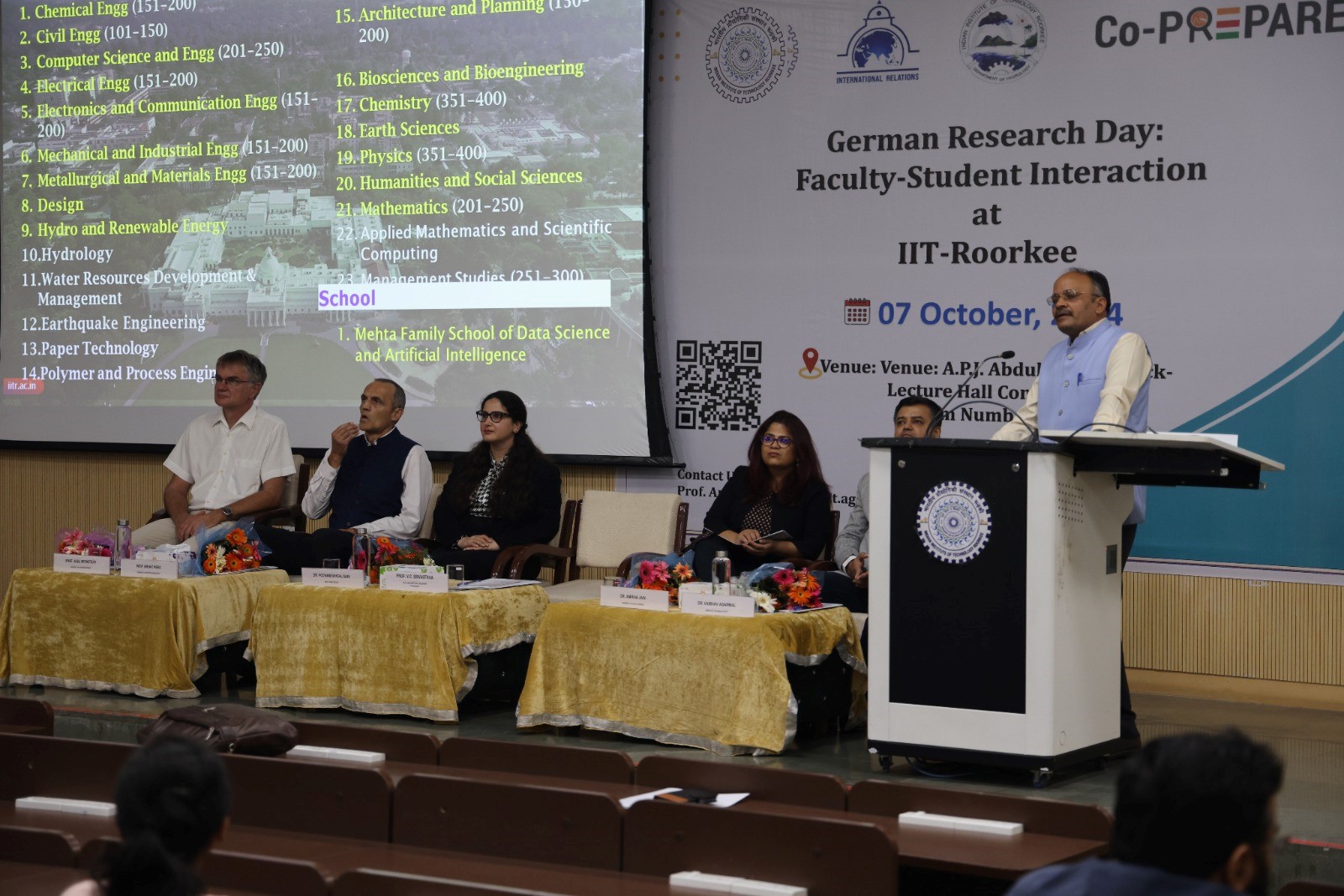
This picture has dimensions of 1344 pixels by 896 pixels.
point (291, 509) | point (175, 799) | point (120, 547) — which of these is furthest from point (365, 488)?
point (175, 799)

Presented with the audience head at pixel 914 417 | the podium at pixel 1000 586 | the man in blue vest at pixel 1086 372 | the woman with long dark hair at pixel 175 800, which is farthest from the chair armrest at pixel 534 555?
the woman with long dark hair at pixel 175 800

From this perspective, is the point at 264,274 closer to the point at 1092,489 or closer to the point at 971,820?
the point at 1092,489

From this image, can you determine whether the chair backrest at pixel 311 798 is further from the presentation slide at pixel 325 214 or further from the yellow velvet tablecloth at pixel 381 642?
the presentation slide at pixel 325 214

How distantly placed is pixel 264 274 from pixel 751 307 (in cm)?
235

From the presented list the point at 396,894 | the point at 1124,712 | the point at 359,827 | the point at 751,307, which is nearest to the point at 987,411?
the point at 751,307

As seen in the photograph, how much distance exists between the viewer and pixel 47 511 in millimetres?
7879

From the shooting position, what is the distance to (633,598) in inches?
192

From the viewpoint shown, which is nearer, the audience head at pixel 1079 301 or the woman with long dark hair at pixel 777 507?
the audience head at pixel 1079 301

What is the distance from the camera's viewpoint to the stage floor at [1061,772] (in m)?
3.65

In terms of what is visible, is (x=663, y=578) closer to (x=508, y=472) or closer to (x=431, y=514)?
(x=508, y=472)

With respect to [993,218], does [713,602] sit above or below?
below

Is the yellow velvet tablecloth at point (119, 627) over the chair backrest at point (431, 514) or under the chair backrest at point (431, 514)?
under

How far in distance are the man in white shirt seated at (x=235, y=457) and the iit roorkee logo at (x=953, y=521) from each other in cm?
324

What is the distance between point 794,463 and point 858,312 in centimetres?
103
